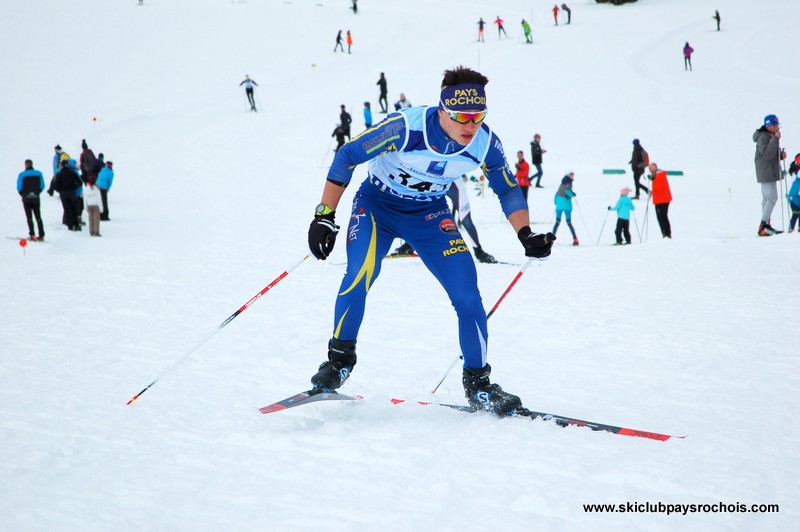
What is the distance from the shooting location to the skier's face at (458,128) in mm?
3635

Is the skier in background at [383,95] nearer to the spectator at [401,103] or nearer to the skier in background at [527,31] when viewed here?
the spectator at [401,103]

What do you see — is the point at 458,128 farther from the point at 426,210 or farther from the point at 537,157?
the point at 537,157

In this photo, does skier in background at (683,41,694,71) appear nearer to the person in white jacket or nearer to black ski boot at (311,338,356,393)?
the person in white jacket

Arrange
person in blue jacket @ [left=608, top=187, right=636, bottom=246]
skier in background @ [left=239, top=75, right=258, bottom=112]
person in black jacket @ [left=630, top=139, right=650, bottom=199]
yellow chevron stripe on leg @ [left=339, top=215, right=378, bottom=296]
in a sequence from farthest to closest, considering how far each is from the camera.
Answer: skier in background @ [left=239, top=75, right=258, bottom=112], person in black jacket @ [left=630, top=139, right=650, bottom=199], person in blue jacket @ [left=608, top=187, right=636, bottom=246], yellow chevron stripe on leg @ [left=339, top=215, right=378, bottom=296]

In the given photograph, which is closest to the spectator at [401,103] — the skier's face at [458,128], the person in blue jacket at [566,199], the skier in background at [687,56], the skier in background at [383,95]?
the skier in background at [383,95]

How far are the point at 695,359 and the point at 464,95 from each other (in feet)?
9.84

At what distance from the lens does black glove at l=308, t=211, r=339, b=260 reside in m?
3.72

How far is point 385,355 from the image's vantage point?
5.62 m

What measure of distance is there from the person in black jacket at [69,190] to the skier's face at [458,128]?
453 inches

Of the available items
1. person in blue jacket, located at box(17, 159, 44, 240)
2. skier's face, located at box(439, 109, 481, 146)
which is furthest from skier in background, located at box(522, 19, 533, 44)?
skier's face, located at box(439, 109, 481, 146)

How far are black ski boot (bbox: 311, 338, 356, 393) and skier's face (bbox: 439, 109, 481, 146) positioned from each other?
4.47ft

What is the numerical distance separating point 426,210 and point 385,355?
194 centimetres

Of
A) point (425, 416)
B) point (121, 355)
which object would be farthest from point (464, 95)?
point (121, 355)

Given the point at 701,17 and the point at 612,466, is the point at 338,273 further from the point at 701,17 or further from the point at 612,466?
the point at 701,17
